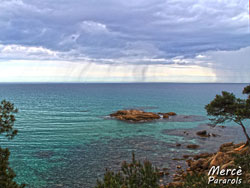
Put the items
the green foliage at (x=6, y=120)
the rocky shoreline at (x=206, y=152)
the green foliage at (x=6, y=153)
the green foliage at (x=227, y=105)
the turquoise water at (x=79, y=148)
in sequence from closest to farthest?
1. the green foliage at (x=6, y=153)
2. the green foliage at (x=6, y=120)
3. the rocky shoreline at (x=206, y=152)
4. the turquoise water at (x=79, y=148)
5. the green foliage at (x=227, y=105)

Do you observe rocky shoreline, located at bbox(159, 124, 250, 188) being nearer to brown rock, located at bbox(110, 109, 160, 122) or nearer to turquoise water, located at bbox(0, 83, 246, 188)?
turquoise water, located at bbox(0, 83, 246, 188)

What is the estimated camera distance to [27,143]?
44.9 m

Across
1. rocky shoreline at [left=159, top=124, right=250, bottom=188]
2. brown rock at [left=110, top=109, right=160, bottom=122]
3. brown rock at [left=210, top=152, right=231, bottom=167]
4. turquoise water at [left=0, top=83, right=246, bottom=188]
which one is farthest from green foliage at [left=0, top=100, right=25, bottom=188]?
brown rock at [left=110, top=109, right=160, bottom=122]

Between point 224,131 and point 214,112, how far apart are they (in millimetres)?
27406

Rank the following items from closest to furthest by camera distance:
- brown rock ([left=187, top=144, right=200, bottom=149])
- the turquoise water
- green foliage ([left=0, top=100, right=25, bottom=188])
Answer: green foliage ([left=0, top=100, right=25, bottom=188])
the turquoise water
brown rock ([left=187, top=144, right=200, bottom=149])

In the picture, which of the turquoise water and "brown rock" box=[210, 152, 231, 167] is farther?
the turquoise water

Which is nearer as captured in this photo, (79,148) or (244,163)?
(244,163)

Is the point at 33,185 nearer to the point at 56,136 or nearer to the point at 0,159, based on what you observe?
the point at 0,159

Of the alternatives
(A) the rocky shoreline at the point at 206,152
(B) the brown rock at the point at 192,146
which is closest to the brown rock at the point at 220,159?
(A) the rocky shoreline at the point at 206,152

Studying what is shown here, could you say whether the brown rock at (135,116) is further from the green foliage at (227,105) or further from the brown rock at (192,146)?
the green foliage at (227,105)

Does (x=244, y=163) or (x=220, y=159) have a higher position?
(x=244, y=163)

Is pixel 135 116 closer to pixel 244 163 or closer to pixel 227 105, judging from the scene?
pixel 227 105

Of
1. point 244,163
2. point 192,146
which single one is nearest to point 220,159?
point 244,163

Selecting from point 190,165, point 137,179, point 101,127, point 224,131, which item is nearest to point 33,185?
point 137,179
